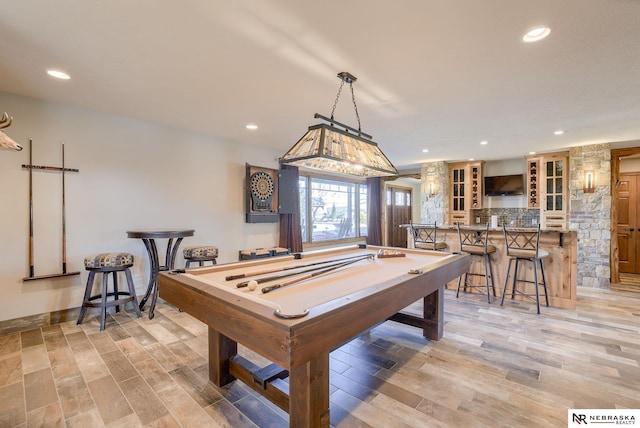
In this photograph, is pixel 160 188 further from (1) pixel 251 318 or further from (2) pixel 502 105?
(2) pixel 502 105

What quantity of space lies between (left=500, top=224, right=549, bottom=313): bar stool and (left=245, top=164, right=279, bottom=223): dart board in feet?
12.3

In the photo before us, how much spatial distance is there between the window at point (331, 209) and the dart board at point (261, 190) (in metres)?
1.36

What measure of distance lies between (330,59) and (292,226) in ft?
12.6

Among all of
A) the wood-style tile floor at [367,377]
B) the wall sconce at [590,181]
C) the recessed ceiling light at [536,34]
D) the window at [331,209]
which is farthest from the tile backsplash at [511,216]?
the recessed ceiling light at [536,34]

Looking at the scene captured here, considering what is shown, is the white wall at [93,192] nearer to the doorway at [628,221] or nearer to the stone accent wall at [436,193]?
the stone accent wall at [436,193]

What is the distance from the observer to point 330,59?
7.43 feet

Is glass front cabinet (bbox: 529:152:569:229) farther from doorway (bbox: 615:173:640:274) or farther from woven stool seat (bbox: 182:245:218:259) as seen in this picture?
woven stool seat (bbox: 182:245:218:259)

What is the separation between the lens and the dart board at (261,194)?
5.00m

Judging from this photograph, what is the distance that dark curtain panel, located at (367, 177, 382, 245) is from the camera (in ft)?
26.7

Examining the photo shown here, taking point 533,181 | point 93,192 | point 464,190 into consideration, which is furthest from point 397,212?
point 93,192

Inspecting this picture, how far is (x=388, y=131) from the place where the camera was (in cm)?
431

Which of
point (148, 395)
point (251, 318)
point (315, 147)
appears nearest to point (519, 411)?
point (251, 318)

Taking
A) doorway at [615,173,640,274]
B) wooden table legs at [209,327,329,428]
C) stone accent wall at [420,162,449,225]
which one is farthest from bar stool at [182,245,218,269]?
doorway at [615,173,640,274]

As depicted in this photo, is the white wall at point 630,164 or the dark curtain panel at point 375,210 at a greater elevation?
the white wall at point 630,164
